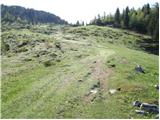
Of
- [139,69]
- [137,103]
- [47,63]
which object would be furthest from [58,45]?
[137,103]

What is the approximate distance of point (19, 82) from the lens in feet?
154

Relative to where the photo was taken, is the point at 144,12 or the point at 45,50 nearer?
the point at 45,50

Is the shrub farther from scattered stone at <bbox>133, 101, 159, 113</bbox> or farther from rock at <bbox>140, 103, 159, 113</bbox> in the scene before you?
rock at <bbox>140, 103, 159, 113</bbox>

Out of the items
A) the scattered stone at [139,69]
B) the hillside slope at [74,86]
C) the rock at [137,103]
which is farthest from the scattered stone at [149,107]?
the scattered stone at [139,69]

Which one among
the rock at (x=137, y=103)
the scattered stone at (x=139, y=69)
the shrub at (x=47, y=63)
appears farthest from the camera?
the shrub at (x=47, y=63)

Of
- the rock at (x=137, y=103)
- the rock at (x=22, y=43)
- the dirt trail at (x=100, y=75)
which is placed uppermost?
the dirt trail at (x=100, y=75)

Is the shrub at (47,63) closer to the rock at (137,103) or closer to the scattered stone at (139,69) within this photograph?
the scattered stone at (139,69)

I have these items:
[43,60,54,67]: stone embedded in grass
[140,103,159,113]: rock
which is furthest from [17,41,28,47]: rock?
[140,103,159,113]: rock

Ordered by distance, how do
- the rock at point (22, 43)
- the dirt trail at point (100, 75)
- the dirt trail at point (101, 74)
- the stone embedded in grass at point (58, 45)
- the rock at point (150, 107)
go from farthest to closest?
the rock at point (22, 43)
the stone embedded in grass at point (58, 45)
the dirt trail at point (101, 74)
the dirt trail at point (100, 75)
the rock at point (150, 107)

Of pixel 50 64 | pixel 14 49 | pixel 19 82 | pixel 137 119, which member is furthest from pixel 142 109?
pixel 14 49

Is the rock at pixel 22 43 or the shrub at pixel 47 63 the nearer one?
the shrub at pixel 47 63

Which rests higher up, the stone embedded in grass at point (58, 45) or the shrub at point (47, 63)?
the stone embedded in grass at point (58, 45)

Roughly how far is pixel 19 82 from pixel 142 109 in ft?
67.9

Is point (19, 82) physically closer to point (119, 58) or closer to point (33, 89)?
point (33, 89)
